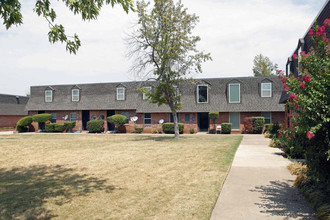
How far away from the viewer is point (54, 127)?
109 ft

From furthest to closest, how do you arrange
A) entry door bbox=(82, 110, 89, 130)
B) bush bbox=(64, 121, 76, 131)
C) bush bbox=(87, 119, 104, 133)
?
entry door bbox=(82, 110, 89, 130) < bush bbox=(64, 121, 76, 131) < bush bbox=(87, 119, 104, 133)

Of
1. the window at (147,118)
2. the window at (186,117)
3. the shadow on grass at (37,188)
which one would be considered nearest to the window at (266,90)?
the window at (186,117)

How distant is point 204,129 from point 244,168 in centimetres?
2273

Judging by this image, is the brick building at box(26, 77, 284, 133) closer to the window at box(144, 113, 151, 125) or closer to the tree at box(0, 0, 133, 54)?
the window at box(144, 113, 151, 125)

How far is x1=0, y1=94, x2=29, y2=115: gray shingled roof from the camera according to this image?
1626 inches

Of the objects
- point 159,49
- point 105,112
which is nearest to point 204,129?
point 105,112

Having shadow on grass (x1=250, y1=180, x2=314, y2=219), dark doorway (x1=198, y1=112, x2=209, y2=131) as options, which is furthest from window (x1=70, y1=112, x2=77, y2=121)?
shadow on grass (x1=250, y1=180, x2=314, y2=219)

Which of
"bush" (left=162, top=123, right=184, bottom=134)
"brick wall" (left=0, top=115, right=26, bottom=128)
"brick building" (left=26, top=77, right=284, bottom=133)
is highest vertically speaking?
"brick building" (left=26, top=77, right=284, bottom=133)

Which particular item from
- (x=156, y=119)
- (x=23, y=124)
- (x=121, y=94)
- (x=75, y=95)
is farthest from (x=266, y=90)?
(x=23, y=124)

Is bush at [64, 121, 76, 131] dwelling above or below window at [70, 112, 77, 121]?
below

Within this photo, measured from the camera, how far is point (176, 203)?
237 inches

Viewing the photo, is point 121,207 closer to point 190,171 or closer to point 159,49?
point 190,171

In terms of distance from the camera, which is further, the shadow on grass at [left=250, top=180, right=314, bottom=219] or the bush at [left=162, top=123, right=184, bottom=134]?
the bush at [left=162, top=123, right=184, bottom=134]

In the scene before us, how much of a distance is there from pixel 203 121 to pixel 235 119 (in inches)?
169
